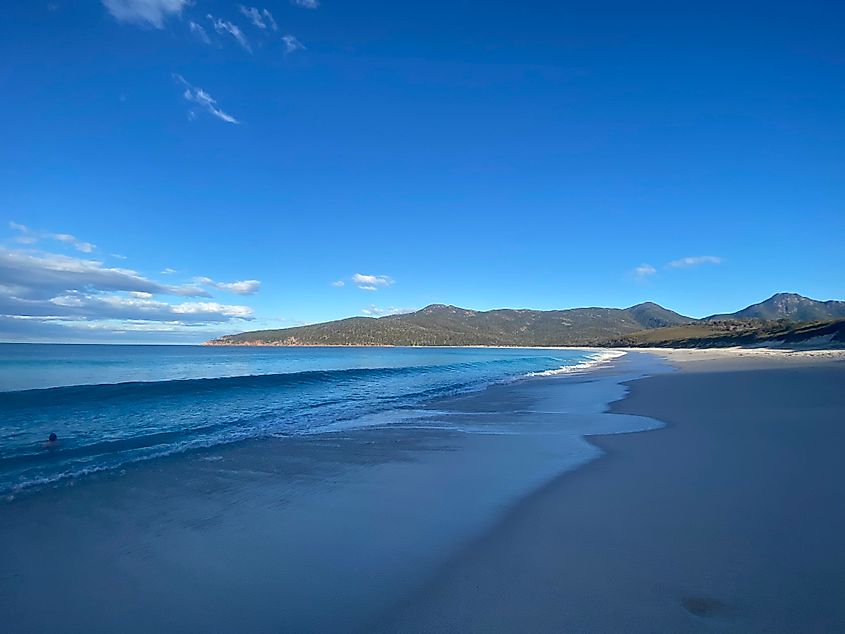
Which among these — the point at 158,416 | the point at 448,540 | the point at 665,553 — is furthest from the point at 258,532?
the point at 158,416

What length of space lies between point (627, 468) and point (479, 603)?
4676 mm

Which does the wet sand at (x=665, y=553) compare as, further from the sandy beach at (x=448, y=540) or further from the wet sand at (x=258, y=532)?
the wet sand at (x=258, y=532)

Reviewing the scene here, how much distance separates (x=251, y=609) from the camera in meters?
3.55

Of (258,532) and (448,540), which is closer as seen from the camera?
(448,540)

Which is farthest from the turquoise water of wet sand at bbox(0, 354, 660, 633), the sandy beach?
the sandy beach

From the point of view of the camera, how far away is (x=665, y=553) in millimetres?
4191

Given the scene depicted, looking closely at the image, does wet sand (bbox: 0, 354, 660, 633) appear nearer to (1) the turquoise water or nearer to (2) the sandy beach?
(2) the sandy beach

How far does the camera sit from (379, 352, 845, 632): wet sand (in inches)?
128

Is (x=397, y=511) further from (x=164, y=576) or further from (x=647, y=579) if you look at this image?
(x=647, y=579)

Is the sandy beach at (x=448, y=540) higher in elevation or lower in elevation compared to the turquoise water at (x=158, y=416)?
lower

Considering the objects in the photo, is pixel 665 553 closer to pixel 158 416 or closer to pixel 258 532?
pixel 258 532

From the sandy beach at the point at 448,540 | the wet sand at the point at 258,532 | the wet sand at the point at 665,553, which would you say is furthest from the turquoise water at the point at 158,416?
the wet sand at the point at 665,553

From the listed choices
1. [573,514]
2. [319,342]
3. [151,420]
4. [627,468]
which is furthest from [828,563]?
[319,342]

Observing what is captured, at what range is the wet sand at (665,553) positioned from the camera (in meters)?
3.25
